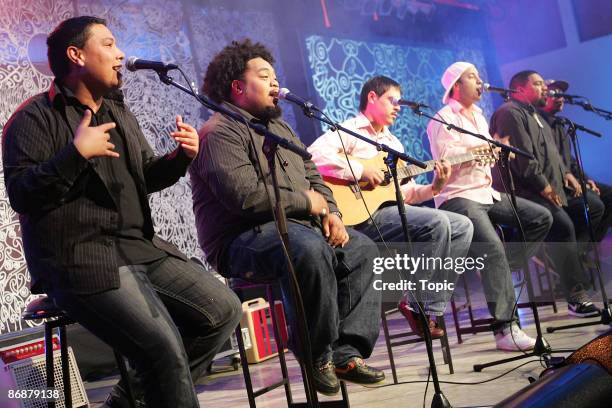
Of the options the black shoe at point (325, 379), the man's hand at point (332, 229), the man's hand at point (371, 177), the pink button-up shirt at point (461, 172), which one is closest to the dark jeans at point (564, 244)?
the pink button-up shirt at point (461, 172)

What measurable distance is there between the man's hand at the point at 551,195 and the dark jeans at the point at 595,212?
583 millimetres

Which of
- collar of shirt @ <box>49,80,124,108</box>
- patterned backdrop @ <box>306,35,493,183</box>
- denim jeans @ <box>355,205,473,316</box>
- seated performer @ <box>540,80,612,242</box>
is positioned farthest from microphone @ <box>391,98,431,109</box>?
patterned backdrop @ <box>306,35,493,183</box>

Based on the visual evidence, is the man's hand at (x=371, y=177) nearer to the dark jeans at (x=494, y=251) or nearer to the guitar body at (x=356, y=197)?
the guitar body at (x=356, y=197)

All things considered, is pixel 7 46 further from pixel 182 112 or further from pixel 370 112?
pixel 370 112

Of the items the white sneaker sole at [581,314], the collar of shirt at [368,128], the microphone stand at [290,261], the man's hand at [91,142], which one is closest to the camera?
the man's hand at [91,142]

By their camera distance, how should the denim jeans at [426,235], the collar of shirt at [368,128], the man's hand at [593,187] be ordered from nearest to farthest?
the denim jeans at [426,235] < the collar of shirt at [368,128] < the man's hand at [593,187]

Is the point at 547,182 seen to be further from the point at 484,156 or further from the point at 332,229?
the point at 332,229

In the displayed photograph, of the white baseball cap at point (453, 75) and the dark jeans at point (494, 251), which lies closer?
the dark jeans at point (494, 251)

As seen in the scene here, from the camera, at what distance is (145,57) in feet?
18.4

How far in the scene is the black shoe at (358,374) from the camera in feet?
9.86

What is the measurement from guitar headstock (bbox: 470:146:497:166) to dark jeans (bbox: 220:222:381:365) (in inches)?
68.7

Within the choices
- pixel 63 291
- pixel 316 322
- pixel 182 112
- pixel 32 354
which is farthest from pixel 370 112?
pixel 63 291

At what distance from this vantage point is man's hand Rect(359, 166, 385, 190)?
424cm

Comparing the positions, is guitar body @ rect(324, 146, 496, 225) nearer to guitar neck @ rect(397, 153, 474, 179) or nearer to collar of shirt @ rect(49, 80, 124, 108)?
guitar neck @ rect(397, 153, 474, 179)
